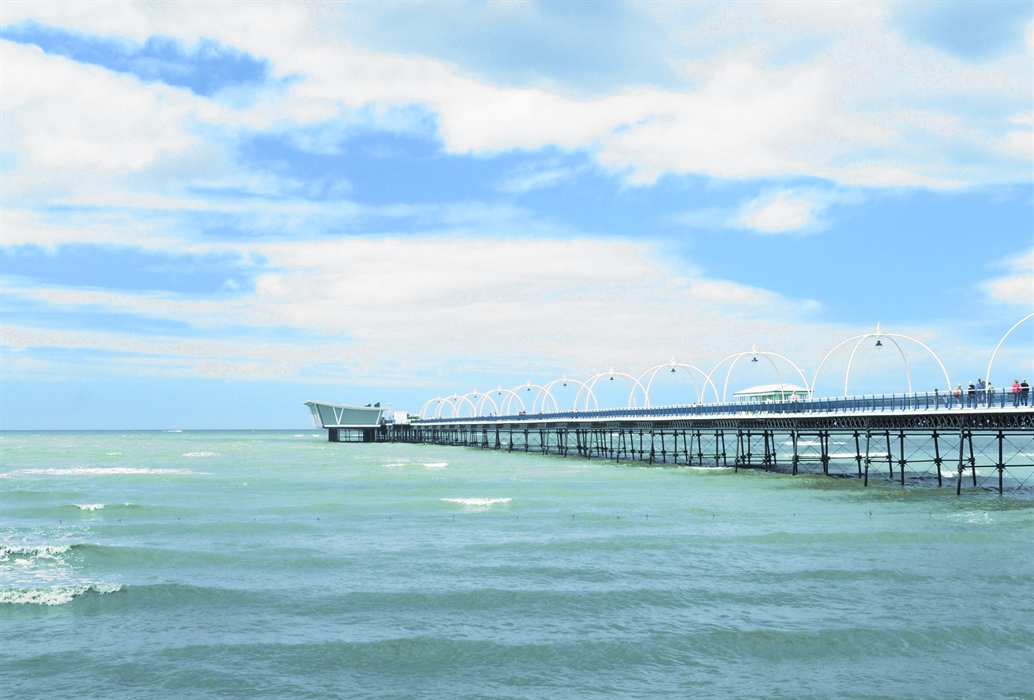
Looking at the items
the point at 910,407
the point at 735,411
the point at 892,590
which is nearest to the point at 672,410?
the point at 735,411

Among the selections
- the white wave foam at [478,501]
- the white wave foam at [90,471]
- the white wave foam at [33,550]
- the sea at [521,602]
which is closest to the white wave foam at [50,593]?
the sea at [521,602]

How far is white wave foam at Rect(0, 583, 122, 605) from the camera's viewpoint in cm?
1856

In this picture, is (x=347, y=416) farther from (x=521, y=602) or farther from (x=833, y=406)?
(x=521, y=602)

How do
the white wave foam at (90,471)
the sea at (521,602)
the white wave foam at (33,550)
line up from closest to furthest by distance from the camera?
1. the sea at (521,602)
2. the white wave foam at (33,550)
3. the white wave foam at (90,471)

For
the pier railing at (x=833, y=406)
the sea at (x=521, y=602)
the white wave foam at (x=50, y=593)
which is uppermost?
the pier railing at (x=833, y=406)

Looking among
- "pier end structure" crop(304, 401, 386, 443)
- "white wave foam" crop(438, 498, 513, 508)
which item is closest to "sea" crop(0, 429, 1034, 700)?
"white wave foam" crop(438, 498, 513, 508)

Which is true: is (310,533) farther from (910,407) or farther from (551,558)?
(910,407)

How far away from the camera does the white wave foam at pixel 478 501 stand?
37031 millimetres

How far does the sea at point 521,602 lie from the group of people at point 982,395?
15.5 ft

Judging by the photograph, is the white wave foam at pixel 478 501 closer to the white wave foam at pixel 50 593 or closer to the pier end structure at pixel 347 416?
the white wave foam at pixel 50 593

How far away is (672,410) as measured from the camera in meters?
70.1

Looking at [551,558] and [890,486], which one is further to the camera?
[890,486]

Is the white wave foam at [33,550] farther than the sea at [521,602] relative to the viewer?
Yes

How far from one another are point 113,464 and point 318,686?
7189cm
